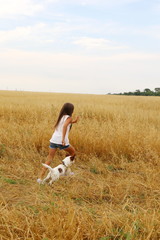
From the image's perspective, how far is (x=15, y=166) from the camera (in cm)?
548

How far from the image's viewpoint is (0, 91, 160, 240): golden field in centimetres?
275

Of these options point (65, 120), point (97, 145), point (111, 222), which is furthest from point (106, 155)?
point (111, 222)

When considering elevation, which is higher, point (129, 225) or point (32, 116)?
point (32, 116)

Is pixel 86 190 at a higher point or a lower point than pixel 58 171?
lower

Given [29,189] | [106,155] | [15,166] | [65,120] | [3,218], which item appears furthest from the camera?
[106,155]

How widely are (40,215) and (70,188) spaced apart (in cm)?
138

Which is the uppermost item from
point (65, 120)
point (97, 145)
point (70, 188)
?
point (65, 120)

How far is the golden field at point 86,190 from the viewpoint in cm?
275

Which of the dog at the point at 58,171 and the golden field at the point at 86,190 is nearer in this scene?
the golden field at the point at 86,190

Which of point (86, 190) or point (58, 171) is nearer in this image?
point (86, 190)

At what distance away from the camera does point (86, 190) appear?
4.18m

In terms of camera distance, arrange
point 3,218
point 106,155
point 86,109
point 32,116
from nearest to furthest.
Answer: point 3,218 → point 106,155 → point 32,116 → point 86,109

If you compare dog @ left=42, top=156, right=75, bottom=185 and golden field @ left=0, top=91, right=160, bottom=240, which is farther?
dog @ left=42, top=156, right=75, bottom=185

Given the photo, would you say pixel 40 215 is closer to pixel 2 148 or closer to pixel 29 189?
pixel 29 189
